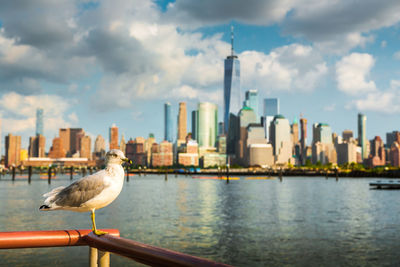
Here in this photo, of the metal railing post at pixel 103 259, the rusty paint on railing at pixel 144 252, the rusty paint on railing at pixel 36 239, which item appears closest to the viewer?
the rusty paint on railing at pixel 144 252

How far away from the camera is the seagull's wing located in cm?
469

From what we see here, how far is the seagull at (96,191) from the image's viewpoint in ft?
15.3

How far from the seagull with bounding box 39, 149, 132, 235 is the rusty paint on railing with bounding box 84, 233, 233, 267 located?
528 millimetres

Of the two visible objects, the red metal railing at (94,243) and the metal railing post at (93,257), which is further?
the metal railing post at (93,257)

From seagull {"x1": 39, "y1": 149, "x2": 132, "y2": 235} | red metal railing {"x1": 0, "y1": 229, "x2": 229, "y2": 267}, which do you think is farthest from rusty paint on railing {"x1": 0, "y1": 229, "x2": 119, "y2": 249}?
seagull {"x1": 39, "y1": 149, "x2": 132, "y2": 235}

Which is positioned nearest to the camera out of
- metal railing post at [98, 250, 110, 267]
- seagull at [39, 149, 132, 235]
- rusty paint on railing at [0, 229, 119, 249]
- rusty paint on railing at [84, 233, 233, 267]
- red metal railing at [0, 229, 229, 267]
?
rusty paint on railing at [84, 233, 233, 267]

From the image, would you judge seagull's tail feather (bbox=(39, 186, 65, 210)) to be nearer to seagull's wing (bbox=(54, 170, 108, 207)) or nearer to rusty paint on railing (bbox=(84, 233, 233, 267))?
seagull's wing (bbox=(54, 170, 108, 207))

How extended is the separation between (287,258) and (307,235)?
8279 millimetres

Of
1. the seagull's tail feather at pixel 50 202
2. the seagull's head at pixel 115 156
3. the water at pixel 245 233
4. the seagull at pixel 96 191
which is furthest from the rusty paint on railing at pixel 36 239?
the water at pixel 245 233

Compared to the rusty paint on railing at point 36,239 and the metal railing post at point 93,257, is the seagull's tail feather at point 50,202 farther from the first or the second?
the metal railing post at point 93,257

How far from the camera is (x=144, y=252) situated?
3.38 metres

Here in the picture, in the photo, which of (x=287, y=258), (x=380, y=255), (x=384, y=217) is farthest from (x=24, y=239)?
(x=384, y=217)

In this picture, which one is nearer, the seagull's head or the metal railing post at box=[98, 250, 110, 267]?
the metal railing post at box=[98, 250, 110, 267]

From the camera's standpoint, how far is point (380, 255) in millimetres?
24562
